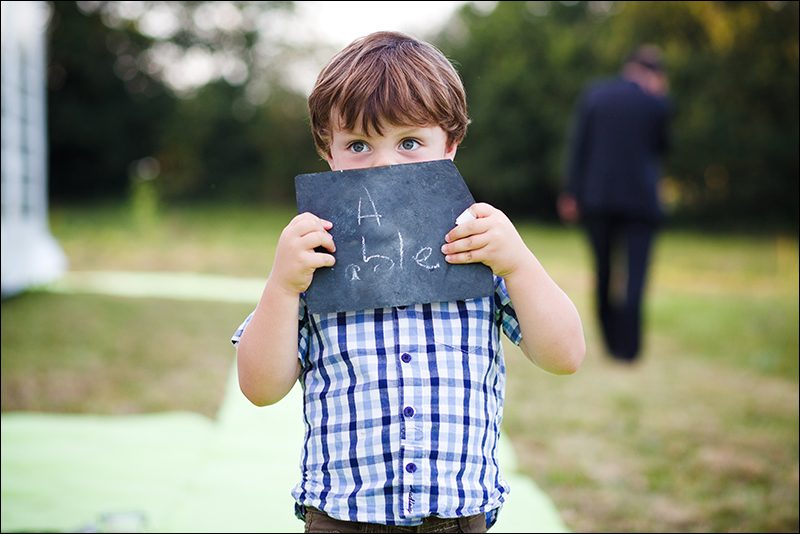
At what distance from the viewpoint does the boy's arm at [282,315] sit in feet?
3.28

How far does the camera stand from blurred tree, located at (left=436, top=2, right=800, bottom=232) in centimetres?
1391

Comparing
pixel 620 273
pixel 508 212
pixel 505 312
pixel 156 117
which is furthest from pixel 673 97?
pixel 505 312

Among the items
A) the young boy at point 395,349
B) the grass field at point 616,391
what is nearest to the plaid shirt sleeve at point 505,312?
the young boy at point 395,349

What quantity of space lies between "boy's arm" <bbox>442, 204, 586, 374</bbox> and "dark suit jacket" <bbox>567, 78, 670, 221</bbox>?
3.01m

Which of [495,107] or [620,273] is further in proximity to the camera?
[495,107]

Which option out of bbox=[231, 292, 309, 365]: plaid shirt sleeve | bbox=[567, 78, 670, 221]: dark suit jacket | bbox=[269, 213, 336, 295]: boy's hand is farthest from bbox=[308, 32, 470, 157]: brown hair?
bbox=[567, 78, 670, 221]: dark suit jacket

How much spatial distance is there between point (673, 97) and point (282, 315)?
51.0 ft

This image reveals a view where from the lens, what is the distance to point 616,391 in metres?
3.38

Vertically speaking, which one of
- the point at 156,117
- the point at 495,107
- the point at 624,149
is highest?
the point at 156,117

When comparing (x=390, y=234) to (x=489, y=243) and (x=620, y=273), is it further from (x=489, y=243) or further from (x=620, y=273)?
(x=620, y=273)

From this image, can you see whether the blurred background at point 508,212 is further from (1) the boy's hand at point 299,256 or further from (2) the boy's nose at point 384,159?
(1) the boy's hand at point 299,256

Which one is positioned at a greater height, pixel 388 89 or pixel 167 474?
pixel 388 89

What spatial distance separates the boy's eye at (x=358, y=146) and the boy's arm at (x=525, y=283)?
202mm

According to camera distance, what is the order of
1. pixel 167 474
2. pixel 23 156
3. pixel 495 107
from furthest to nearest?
pixel 495 107, pixel 23 156, pixel 167 474
